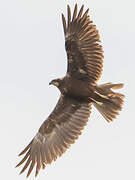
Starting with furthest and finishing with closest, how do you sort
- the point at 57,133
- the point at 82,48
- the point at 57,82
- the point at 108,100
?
the point at 57,133
the point at 57,82
the point at 108,100
the point at 82,48

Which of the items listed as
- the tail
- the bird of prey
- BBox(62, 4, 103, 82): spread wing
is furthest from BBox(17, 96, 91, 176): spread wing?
BBox(62, 4, 103, 82): spread wing

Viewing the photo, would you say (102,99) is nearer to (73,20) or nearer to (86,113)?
(86,113)

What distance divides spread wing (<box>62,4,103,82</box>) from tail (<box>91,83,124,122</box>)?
0.37 meters

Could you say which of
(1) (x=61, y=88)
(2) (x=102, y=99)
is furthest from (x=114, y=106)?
(1) (x=61, y=88)

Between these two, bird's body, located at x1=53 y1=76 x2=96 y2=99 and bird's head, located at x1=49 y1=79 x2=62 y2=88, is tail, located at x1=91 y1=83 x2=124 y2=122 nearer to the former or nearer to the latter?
bird's body, located at x1=53 y1=76 x2=96 y2=99

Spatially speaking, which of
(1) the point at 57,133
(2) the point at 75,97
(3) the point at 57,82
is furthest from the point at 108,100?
(1) the point at 57,133

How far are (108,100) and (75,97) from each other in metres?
0.93

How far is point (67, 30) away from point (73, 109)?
241cm

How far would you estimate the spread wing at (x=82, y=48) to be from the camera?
13930 millimetres

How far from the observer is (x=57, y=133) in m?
15.2

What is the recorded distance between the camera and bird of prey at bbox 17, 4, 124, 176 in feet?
46.0

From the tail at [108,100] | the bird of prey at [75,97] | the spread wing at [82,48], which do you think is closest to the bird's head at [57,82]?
the bird of prey at [75,97]

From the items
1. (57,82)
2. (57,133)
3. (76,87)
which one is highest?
(57,82)

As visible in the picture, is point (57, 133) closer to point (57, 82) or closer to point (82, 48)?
point (57, 82)
